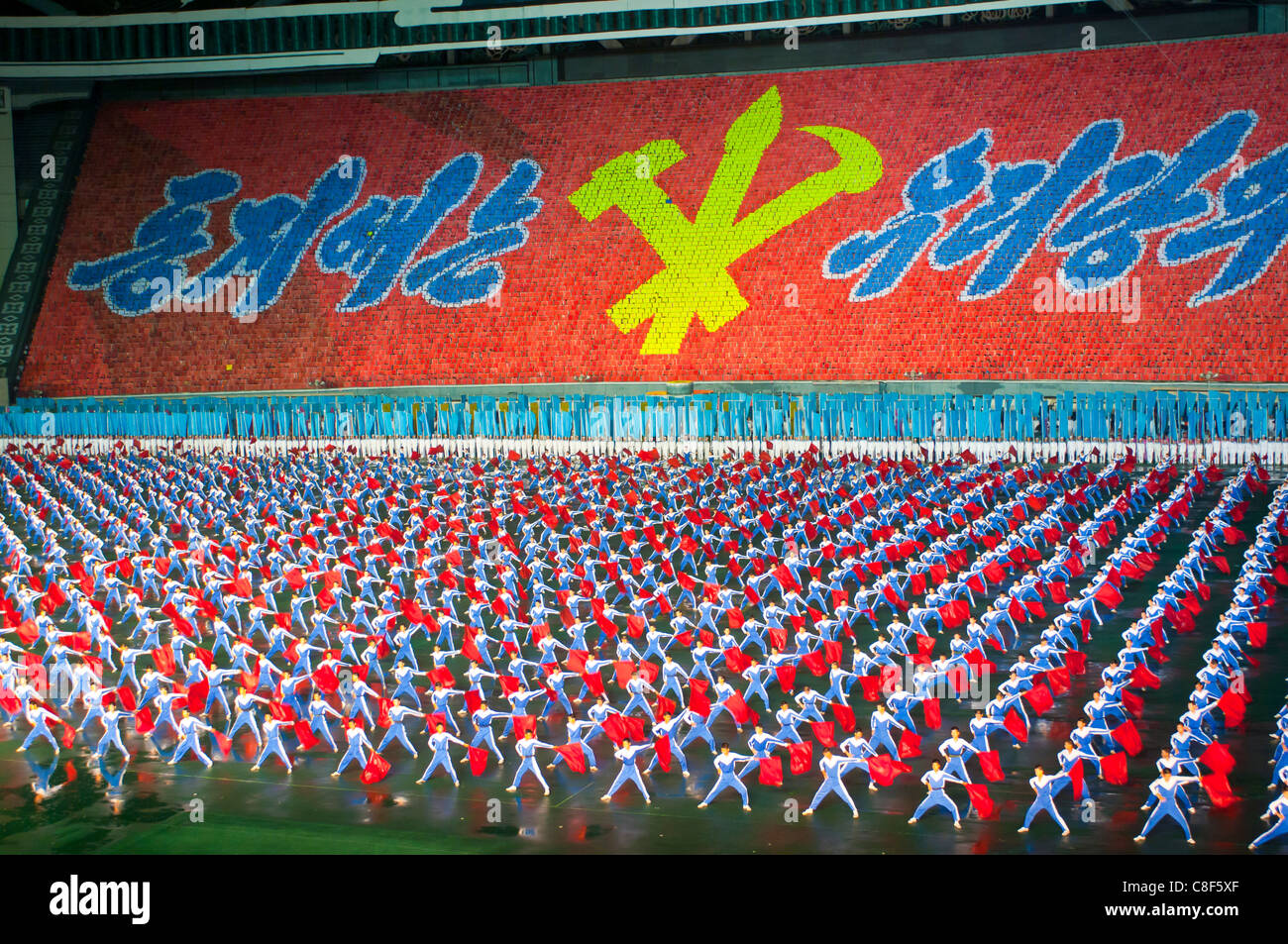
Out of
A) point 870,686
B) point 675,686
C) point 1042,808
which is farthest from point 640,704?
point 1042,808

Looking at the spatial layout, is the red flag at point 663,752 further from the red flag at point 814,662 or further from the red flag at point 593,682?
the red flag at point 814,662

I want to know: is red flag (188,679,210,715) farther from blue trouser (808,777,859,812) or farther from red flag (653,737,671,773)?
blue trouser (808,777,859,812)

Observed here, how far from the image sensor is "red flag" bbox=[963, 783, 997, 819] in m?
12.8

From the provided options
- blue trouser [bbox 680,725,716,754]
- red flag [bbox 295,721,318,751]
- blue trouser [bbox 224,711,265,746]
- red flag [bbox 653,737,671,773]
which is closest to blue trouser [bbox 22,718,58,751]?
blue trouser [bbox 224,711,265,746]

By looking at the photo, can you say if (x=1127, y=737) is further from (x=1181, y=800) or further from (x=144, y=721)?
(x=144, y=721)

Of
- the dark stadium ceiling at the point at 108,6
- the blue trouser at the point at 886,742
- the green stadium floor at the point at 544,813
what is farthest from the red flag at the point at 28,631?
the dark stadium ceiling at the point at 108,6

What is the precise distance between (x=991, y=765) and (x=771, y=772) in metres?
2.05

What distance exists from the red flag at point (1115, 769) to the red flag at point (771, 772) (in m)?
3.02

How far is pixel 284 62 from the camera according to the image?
4616 cm

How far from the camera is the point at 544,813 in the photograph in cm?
1327

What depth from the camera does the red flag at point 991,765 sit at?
523 inches

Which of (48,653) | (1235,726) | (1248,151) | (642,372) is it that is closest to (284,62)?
(642,372)

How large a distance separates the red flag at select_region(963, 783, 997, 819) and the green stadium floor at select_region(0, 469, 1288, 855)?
3.7 inches

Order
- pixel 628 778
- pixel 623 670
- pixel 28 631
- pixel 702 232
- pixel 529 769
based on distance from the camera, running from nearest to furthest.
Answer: pixel 628 778
pixel 529 769
pixel 623 670
pixel 28 631
pixel 702 232
